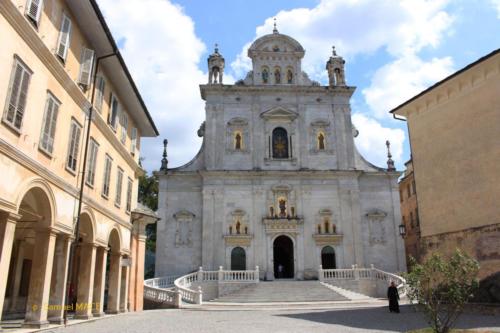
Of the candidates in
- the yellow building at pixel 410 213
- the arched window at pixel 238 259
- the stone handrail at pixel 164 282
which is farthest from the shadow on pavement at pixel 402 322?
the yellow building at pixel 410 213

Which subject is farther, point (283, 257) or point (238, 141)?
point (238, 141)

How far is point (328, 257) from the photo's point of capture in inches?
1362

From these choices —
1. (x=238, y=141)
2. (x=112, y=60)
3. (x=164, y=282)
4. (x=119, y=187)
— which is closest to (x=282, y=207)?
(x=238, y=141)

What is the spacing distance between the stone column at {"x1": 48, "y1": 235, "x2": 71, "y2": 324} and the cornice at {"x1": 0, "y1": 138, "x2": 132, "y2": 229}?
62.3 inches

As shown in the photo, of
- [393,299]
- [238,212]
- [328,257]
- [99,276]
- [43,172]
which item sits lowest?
[393,299]

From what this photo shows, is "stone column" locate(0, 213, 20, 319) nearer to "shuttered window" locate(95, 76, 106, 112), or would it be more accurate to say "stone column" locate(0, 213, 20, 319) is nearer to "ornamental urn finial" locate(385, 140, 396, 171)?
"shuttered window" locate(95, 76, 106, 112)

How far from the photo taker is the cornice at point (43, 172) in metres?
9.57

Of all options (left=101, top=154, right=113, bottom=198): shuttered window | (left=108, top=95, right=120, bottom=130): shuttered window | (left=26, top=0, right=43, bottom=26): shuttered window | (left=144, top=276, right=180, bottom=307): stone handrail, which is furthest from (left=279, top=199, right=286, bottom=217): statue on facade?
(left=26, top=0, right=43, bottom=26): shuttered window

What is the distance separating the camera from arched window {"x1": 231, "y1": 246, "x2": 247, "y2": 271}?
33.8 m

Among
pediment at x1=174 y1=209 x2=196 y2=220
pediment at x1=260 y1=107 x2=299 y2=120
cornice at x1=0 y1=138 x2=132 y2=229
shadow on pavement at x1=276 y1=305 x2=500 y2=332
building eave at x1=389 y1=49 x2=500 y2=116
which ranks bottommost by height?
shadow on pavement at x1=276 y1=305 x2=500 y2=332

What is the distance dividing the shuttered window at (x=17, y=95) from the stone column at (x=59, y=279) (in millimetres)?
4505

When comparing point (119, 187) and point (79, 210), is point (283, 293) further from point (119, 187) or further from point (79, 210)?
point (79, 210)

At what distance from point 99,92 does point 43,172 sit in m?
5.49

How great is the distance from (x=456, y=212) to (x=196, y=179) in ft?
76.7
